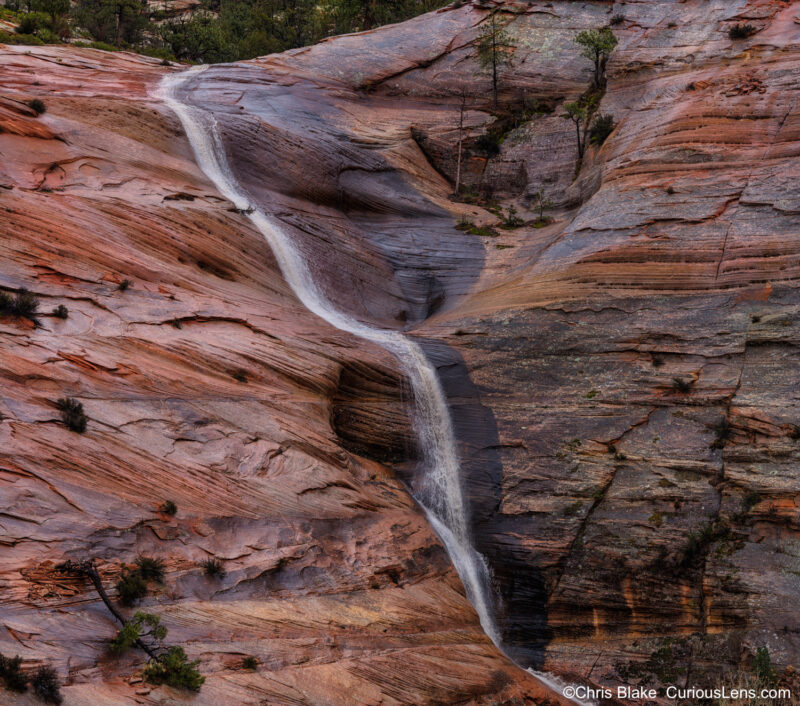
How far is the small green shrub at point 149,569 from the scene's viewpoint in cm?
1522

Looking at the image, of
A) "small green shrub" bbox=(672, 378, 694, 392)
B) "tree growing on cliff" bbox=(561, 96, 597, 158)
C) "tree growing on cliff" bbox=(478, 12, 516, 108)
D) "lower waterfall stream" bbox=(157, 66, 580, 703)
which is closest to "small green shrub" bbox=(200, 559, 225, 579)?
"lower waterfall stream" bbox=(157, 66, 580, 703)

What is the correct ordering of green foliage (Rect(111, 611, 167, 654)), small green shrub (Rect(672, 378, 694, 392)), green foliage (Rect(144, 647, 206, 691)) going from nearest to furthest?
green foliage (Rect(144, 647, 206, 691))
green foliage (Rect(111, 611, 167, 654))
small green shrub (Rect(672, 378, 694, 392))

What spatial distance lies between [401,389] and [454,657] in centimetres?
873

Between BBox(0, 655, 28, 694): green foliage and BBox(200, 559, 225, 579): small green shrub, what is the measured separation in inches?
171


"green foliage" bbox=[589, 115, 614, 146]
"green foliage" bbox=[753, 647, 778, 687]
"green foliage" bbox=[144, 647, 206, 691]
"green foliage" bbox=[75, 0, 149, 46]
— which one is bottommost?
"green foliage" bbox=[144, 647, 206, 691]

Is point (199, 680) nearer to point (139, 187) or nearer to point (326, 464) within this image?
point (326, 464)

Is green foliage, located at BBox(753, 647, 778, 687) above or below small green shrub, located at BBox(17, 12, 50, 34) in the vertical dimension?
below

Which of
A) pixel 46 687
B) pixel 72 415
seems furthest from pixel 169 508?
pixel 46 687

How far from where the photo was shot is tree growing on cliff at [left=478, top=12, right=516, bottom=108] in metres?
41.3

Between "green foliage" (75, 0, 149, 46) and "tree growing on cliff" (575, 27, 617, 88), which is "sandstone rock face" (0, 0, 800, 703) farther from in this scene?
"green foliage" (75, 0, 149, 46)

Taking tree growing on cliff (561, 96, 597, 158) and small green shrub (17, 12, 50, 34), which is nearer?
tree growing on cliff (561, 96, 597, 158)

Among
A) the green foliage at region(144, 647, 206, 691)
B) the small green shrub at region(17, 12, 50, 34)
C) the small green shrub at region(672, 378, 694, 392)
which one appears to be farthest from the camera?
the small green shrub at region(17, 12, 50, 34)

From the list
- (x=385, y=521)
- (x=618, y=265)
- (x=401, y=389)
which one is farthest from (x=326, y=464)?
(x=618, y=265)

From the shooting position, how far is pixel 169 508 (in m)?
16.6
